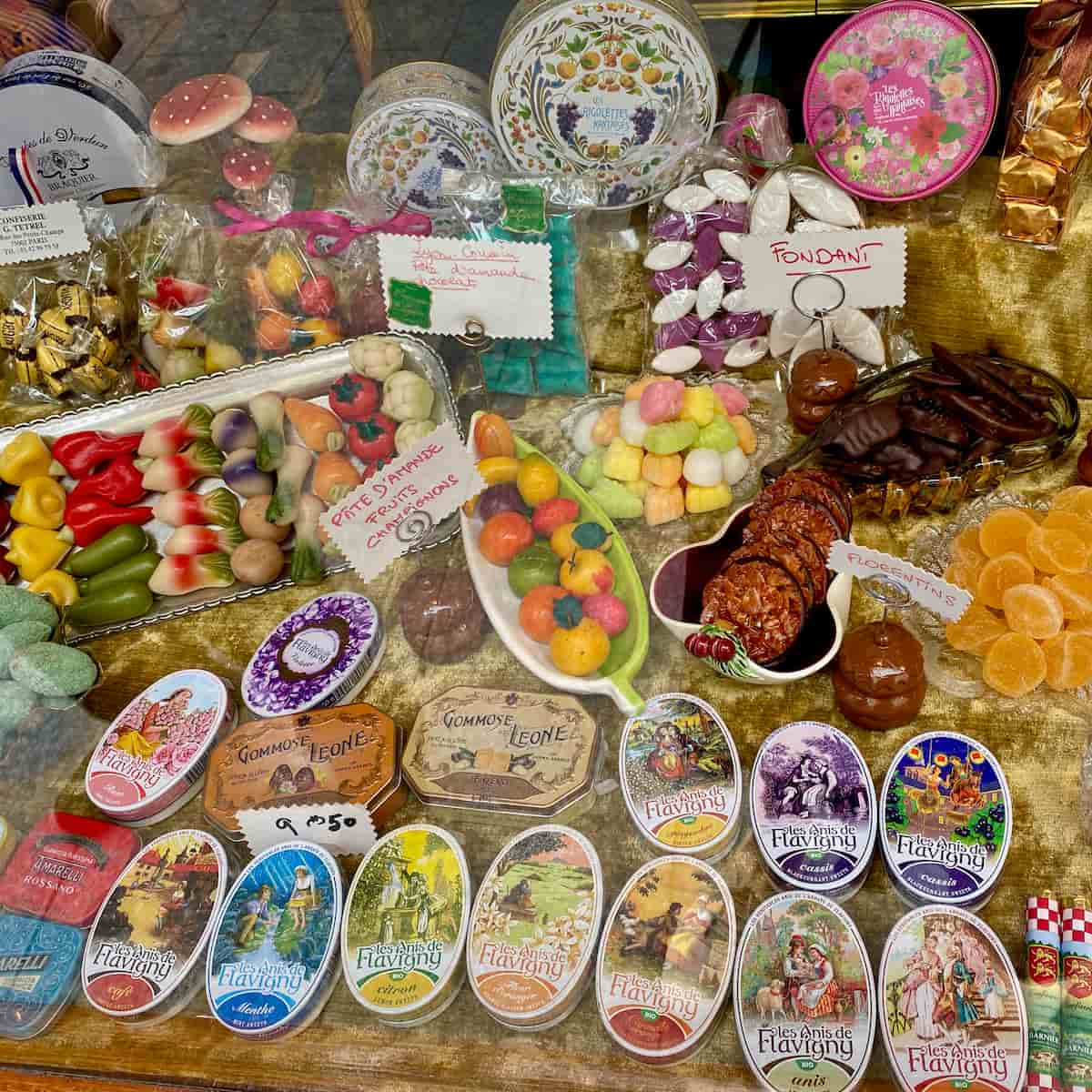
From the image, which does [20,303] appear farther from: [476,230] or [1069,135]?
[1069,135]

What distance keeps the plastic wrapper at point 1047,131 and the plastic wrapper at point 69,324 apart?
210 centimetres

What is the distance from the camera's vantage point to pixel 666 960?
53.7 inches

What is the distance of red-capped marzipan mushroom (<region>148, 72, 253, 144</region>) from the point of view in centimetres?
213

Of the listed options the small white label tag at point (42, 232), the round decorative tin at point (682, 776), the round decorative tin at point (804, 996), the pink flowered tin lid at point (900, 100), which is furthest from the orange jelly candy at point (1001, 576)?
the small white label tag at point (42, 232)

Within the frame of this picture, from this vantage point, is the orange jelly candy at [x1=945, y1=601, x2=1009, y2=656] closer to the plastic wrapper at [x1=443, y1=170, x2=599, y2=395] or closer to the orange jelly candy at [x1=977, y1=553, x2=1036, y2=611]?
the orange jelly candy at [x1=977, y1=553, x2=1036, y2=611]

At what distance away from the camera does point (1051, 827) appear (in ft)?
4.95

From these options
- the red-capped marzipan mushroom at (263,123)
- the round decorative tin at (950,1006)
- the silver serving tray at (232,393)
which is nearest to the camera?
the round decorative tin at (950,1006)

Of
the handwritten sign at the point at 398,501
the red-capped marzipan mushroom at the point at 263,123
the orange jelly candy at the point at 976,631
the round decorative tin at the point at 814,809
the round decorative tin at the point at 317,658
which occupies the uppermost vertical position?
the red-capped marzipan mushroom at the point at 263,123

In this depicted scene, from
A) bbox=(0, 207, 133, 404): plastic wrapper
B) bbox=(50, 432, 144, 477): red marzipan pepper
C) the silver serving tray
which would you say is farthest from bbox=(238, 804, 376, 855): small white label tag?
bbox=(0, 207, 133, 404): plastic wrapper

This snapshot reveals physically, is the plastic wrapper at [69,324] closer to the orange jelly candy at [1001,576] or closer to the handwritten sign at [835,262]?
the handwritten sign at [835,262]

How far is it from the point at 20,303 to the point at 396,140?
1.01 meters

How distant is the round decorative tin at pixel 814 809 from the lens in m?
1.42

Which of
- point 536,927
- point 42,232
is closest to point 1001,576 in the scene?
point 536,927

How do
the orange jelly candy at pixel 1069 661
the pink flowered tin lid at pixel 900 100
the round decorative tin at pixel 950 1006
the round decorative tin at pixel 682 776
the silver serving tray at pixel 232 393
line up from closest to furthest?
the round decorative tin at pixel 950 1006 < the round decorative tin at pixel 682 776 < the orange jelly candy at pixel 1069 661 < the pink flowered tin lid at pixel 900 100 < the silver serving tray at pixel 232 393
